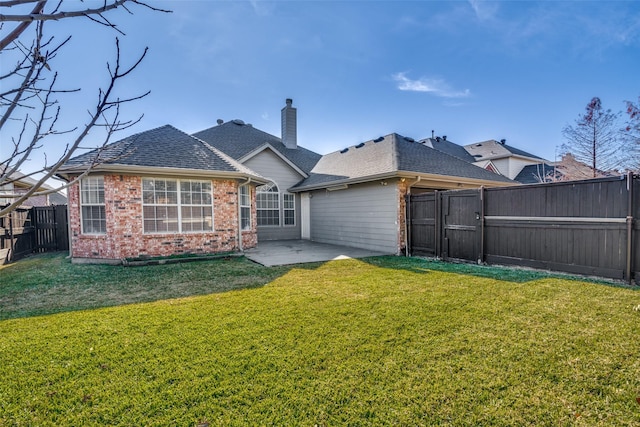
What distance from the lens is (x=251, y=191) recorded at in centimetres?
1203

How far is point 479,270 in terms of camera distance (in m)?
7.20

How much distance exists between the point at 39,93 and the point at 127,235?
8.09 m

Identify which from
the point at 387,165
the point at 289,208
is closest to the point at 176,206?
the point at 289,208

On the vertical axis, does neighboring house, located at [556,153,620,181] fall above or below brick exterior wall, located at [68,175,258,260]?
above

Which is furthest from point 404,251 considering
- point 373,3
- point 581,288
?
point 373,3

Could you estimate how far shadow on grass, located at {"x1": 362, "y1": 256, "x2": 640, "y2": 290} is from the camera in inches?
239

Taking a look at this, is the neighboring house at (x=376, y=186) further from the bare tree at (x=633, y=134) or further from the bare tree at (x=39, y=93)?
the bare tree at (x=39, y=93)

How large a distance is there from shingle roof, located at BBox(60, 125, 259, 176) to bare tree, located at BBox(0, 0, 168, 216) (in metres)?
7.22

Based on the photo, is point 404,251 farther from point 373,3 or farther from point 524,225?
point 373,3

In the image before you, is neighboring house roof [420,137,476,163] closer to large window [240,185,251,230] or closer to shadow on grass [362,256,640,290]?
large window [240,185,251,230]

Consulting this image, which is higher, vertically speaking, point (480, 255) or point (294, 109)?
point (294, 109)

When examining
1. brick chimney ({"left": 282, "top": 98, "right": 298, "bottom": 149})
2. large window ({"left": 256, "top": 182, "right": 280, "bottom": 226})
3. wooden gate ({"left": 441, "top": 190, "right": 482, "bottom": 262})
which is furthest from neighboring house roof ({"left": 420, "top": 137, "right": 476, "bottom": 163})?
wooden gate ({"left": 441, "top": 190, "right": 482, "bottom": 262})

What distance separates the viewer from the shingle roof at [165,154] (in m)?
9.10

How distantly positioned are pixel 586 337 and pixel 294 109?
711 inches
